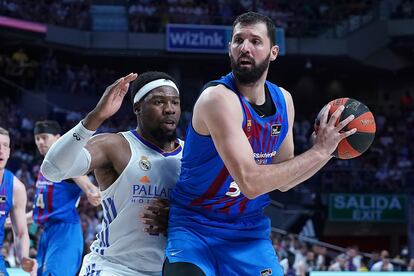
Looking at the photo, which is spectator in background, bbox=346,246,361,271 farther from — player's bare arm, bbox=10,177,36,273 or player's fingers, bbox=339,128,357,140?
player's fingers, bbox=339,128,357,140

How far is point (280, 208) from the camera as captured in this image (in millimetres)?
19250

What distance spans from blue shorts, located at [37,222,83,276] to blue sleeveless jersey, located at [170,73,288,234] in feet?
12.6

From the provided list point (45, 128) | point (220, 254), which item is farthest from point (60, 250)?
point (220, 254)

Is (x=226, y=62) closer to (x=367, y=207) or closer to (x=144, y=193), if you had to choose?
(x=367, y=207)

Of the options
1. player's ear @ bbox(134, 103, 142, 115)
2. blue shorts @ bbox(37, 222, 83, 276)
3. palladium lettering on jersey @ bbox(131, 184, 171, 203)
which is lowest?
blue shorts @ bbox(37, 222, 83, 276)

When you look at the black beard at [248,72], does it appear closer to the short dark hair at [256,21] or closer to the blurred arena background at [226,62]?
the short dark hair at [256,21]

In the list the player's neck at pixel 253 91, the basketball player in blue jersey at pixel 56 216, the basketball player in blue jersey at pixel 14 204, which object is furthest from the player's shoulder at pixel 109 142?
the basketball player in blue jersey at pixel 56 216

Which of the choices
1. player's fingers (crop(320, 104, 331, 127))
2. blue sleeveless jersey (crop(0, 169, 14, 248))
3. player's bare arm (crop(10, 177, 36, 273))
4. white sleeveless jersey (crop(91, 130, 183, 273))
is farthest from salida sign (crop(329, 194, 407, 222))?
player's fingers (crop(320, 104, 331, 127))

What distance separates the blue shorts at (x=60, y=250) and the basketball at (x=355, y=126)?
4354mm

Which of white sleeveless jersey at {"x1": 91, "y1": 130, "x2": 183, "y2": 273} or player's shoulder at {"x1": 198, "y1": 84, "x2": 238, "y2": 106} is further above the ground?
player's shoulder at {"x1": 198, "y1": 84, "x2": 238, "y2": 106}

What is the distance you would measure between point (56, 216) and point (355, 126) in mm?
4660

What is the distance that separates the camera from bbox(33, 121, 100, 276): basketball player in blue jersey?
305 inches

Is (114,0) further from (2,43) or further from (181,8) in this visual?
(2,43)

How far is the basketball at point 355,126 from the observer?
12.7 feet
